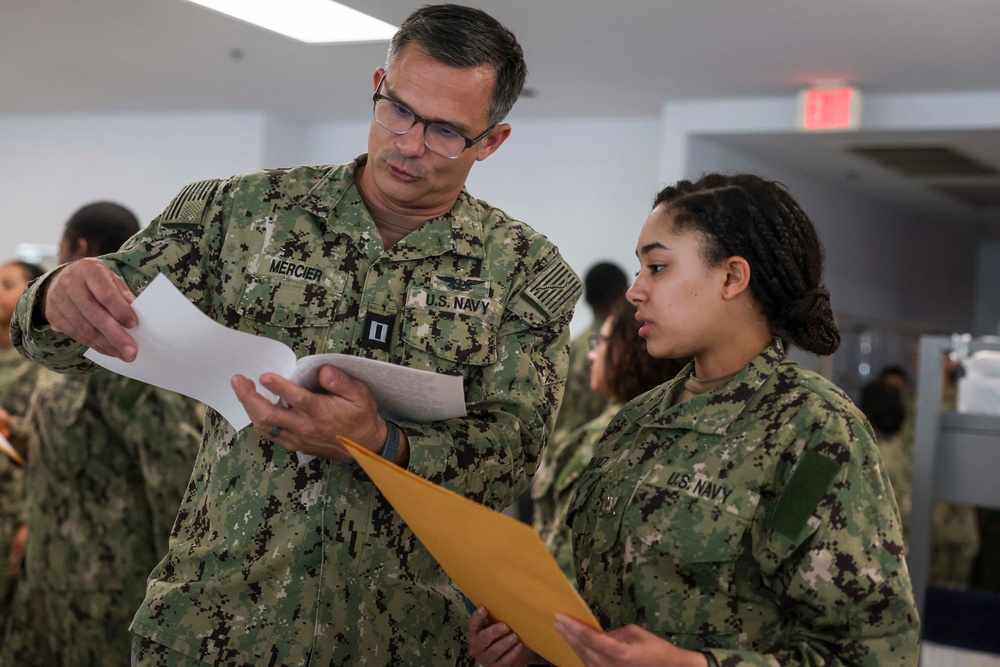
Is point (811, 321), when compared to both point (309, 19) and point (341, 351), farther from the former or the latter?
point (309, 19)

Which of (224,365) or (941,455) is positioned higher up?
(224,365)

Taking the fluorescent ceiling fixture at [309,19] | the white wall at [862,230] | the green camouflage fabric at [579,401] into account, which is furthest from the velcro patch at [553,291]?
the fluorescent ceiling fixture at [309,19]

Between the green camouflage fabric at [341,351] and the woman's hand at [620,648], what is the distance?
1.23ft

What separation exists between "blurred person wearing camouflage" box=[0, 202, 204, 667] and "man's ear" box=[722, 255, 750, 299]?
6.26ft

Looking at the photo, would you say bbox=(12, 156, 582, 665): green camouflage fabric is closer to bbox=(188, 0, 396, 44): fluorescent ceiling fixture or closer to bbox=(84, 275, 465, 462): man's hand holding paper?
bbox=(84, 275, 465, 462): man's hand holding paper

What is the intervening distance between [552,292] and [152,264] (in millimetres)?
605

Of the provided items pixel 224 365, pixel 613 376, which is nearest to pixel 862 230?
pixel 613 376

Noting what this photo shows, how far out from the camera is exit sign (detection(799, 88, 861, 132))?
19.7 ft

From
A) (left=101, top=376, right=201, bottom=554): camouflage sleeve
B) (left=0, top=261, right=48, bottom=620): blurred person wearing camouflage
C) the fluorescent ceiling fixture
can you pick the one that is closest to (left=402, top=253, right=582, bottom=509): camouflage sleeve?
(left=101, top=376, right=201, bottom=554): camouflage sleeve

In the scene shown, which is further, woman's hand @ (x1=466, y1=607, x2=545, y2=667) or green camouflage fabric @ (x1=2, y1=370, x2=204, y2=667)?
green camouflage fabric @ (x1=2, y1=370, x2=204, y2=667)

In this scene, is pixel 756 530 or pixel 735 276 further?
pixel 735 276

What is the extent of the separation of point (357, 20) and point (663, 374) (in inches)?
130

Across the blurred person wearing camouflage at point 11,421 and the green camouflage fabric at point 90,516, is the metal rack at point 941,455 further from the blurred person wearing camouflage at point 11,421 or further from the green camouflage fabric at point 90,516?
the blurred person wearing camouflage at point 11,421

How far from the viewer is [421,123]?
5.32 feet
